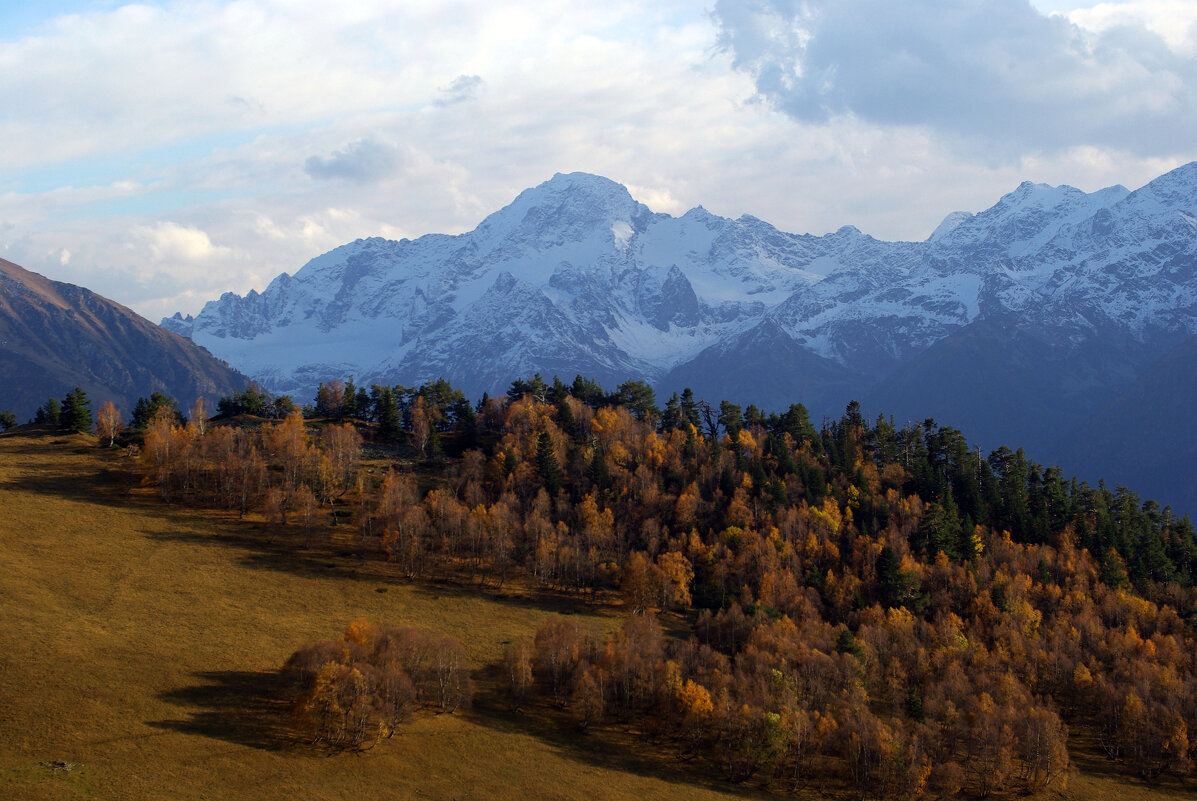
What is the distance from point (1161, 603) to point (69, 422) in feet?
676

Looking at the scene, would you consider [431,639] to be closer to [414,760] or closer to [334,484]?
[414,760]

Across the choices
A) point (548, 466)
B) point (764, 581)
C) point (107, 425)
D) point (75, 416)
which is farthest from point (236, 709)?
point (75, 416)

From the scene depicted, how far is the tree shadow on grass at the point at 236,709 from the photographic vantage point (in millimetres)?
85812

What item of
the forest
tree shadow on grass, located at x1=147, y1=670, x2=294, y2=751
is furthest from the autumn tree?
tree shadow on grass, located at x1=147, y1=670, x2=294, y2=751

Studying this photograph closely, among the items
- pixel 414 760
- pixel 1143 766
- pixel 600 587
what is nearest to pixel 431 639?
pixel 414 760

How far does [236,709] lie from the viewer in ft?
295

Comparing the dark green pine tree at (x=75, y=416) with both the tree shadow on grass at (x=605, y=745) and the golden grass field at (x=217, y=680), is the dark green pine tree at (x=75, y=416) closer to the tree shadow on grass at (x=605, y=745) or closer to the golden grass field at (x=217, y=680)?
the golden grass field at (x=217, y=680)

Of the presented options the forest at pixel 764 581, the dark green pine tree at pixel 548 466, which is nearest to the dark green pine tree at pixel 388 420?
the forest at pixel 764 581

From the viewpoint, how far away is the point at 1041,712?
105000 millimetres

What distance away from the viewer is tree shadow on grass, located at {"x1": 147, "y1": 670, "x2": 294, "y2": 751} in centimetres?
8581

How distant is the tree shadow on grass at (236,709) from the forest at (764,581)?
3.34 m

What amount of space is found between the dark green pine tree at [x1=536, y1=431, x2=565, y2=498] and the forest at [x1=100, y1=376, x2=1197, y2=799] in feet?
2.00

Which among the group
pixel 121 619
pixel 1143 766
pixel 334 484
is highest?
pixel 334 484

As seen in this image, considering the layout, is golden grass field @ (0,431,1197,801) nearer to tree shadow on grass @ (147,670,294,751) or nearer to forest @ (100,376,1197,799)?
tree shadow on grass @ (147,670,294,751)
